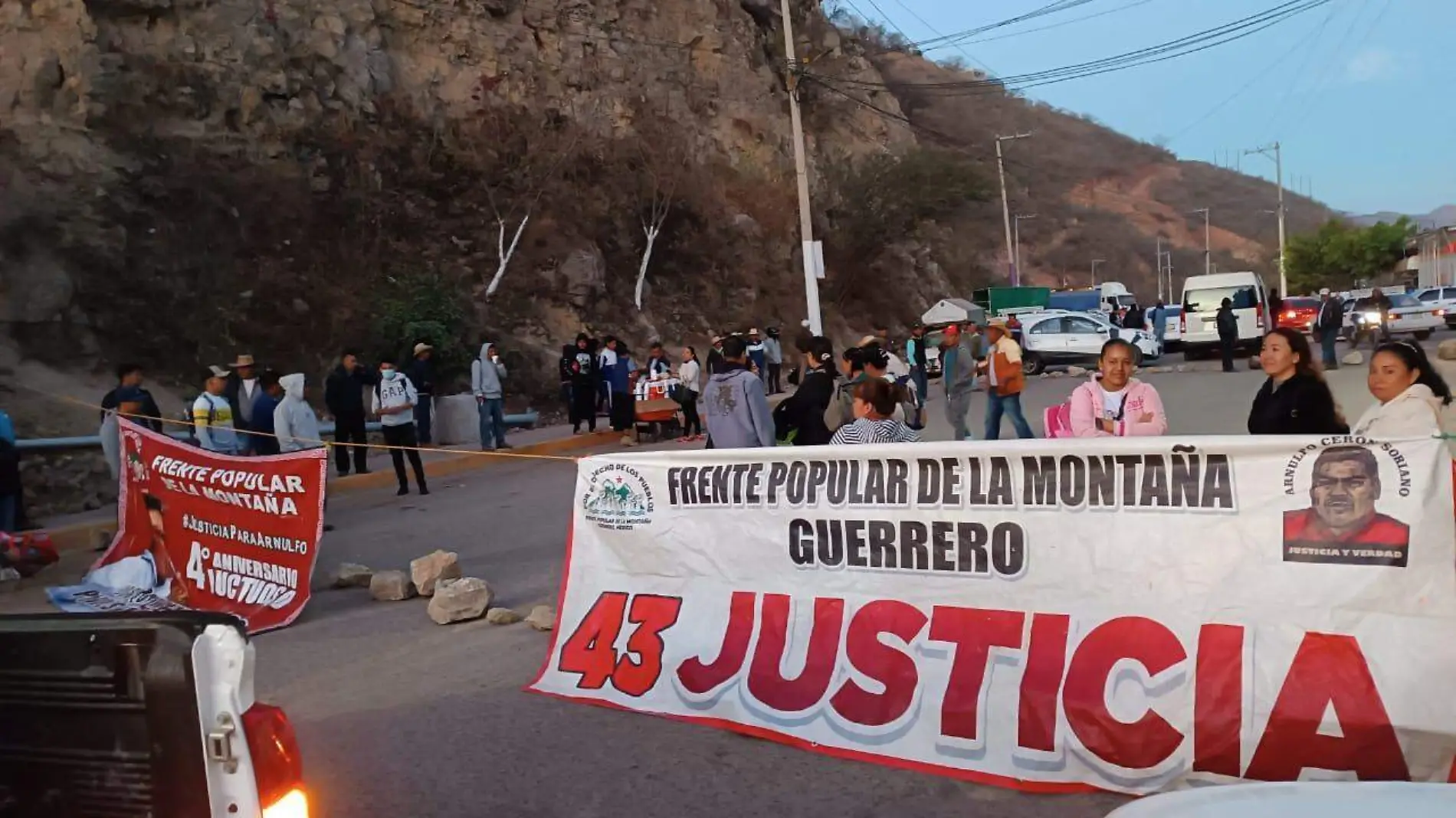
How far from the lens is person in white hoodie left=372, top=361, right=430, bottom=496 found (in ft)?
41.5

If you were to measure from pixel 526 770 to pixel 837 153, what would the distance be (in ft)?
137

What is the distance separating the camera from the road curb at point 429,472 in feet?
37.2

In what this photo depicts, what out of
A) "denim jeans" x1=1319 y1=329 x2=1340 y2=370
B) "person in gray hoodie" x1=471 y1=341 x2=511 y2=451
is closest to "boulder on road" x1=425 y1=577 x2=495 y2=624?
"person in gray hoodie" x1=471 y1=341 x2=511 y2=451

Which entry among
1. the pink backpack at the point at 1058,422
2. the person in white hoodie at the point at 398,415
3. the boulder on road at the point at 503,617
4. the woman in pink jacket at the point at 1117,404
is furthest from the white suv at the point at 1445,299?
the boulder on road at the point at 503,617

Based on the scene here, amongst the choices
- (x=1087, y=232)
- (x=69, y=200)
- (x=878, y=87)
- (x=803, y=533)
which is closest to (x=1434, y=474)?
(x=803, y=533)

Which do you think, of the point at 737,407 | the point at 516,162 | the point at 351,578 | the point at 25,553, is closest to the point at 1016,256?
the point at 516,162

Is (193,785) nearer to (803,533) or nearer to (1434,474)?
(803,533)

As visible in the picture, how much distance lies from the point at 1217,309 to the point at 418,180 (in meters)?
20.3

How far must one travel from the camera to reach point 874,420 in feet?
20.1

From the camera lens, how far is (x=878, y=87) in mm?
52531

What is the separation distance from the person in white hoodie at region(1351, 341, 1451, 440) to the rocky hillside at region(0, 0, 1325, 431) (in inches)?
649

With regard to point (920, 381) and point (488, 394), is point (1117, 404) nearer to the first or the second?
point (488, 394)

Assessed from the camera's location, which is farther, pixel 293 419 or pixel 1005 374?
pixel 1005 374

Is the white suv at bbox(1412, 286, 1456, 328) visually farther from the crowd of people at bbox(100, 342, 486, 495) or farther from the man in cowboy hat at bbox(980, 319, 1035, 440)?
the crowd of people at bbox(100, 342, 486, 495)
